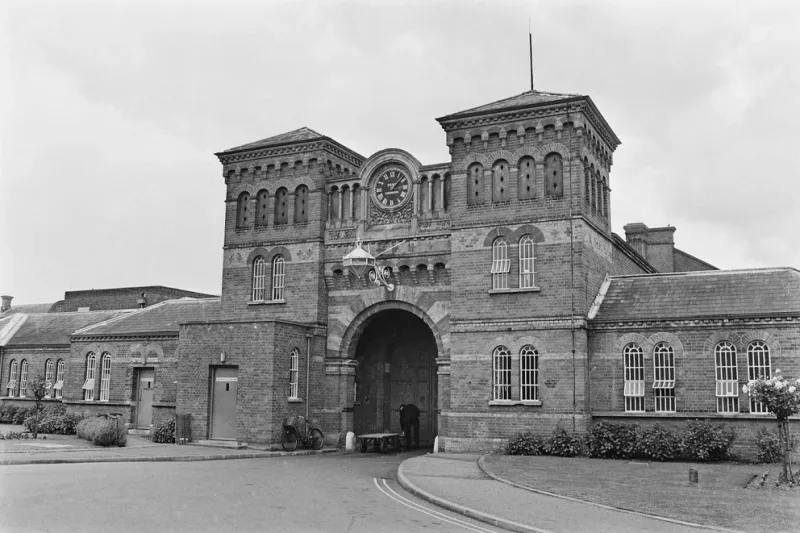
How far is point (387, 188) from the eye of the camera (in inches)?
1168

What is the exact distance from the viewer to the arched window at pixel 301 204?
30.8m

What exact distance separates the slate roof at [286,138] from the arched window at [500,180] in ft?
23.6

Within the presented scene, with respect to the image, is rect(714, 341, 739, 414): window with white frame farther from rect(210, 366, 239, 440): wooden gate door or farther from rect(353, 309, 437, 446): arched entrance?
rect(210, 366, 239, 440): wooden gate door

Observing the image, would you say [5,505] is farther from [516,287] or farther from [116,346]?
[116,346]

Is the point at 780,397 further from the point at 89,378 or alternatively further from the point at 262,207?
the point at 89,378

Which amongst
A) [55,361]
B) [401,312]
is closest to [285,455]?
[401,312]

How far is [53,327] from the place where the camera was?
42812mm

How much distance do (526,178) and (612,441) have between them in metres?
9.07

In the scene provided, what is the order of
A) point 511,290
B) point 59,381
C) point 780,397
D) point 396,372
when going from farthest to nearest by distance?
point 59,381 → point 396,372 → point 511,290 → point 780,397

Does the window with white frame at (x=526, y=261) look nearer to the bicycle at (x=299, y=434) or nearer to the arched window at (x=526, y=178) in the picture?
the arched window at (x=526, y=178)

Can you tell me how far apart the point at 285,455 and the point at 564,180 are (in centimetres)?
1294

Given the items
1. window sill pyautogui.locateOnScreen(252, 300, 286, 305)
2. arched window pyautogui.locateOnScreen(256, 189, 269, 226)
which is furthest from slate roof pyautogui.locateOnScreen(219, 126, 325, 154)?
window sill pyautogui.locateOnScreen(252, 300, 286, 305)

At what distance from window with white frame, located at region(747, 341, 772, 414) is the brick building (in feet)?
0.20

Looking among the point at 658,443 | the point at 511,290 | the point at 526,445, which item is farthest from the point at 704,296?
the point at 526,445
